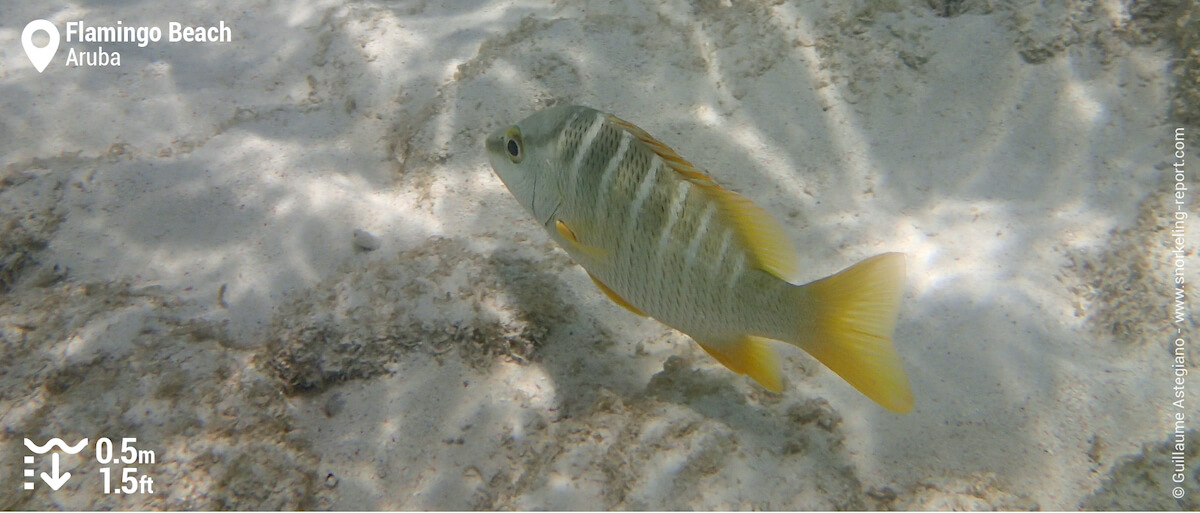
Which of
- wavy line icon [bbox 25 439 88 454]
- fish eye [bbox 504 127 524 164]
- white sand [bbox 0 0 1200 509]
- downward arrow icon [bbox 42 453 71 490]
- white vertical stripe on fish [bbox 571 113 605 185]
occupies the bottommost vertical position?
downward arrow icon [bbox 42 453 71 490]

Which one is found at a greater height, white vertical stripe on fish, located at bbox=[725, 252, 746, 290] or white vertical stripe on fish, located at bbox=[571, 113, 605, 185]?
white vertical stripe on fish, located at bbox=[571, 113, 605, 185]

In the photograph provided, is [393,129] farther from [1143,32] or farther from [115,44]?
[1143,32]

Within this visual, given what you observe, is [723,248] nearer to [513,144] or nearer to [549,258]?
[513,144]

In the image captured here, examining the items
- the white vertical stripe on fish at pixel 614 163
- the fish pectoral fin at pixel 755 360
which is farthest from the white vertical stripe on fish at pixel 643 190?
the fish pectoral fin at pixel 755 360

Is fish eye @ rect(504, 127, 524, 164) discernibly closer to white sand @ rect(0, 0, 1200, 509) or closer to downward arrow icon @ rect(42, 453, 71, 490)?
white sand @ rect(0, 0, 1200, 509)

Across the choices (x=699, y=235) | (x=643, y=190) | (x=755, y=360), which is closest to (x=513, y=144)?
(x=643, y=190)

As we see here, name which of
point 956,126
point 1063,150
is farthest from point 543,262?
point 1063,150

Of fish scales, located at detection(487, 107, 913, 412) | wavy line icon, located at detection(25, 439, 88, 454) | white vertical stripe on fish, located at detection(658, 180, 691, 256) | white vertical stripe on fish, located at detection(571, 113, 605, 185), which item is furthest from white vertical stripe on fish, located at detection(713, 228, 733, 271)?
wavy line icon, located at detection(25, 439, 88, 454)

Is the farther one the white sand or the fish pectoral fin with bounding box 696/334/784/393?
the white sand
